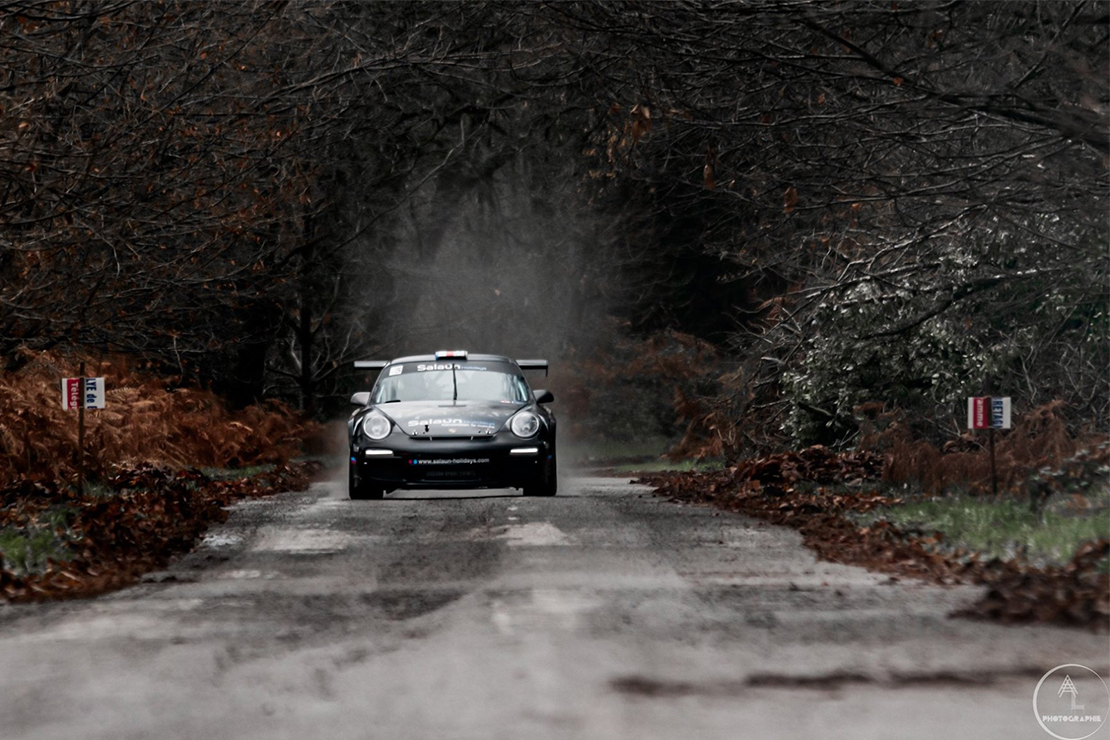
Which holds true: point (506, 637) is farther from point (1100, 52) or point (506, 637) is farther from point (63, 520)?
point (1100, 52)

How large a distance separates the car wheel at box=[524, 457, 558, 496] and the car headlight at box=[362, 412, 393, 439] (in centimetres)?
186

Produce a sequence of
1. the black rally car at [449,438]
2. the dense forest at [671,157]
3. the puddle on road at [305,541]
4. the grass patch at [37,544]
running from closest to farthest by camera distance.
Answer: the grass patch at [37,544] → the puddle on road at [305,541] → the dense forest at [671,157] → the black rally car at [449,438]

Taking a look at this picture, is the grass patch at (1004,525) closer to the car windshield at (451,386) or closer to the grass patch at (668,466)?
the car windshield at (451,386)

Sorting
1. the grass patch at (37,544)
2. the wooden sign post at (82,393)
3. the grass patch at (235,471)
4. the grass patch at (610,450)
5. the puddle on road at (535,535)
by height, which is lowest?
the grass patch at (610,450)

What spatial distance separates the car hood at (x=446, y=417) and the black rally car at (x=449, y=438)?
11 millimetres

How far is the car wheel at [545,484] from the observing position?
60.4 ft

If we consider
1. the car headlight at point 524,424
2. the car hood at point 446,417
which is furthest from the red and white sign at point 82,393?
the car headlight at point 524,424

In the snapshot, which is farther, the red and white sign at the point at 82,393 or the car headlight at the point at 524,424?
the car headlight at the point at 524,424

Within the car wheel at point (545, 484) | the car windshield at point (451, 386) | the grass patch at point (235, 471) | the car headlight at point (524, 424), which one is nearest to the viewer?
the car headlight at point (524, 424)

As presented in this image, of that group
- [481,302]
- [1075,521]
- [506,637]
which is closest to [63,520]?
[506,637]

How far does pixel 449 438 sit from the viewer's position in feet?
57.0

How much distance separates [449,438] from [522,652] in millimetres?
9346

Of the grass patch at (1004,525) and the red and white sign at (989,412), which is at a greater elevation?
the red and white sign at (989,412)

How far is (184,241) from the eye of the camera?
69.8ft
